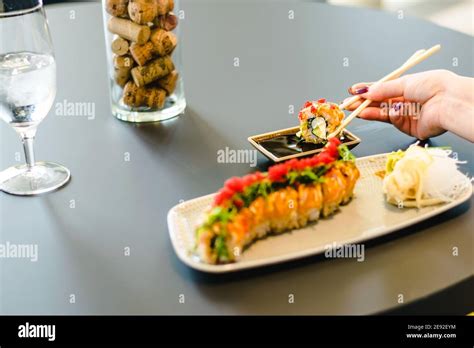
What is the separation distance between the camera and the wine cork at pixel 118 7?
130 centimetres

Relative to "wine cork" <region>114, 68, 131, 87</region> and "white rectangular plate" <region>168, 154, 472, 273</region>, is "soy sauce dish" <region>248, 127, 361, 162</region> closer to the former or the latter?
"white rectangular plate" <region>168, 154, 472, 273</region>

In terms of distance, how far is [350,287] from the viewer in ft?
2.89

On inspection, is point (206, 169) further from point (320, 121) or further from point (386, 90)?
point (386, 90)

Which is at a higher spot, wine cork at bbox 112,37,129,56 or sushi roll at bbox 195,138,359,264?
wine cork at bbox 112,37,129,56

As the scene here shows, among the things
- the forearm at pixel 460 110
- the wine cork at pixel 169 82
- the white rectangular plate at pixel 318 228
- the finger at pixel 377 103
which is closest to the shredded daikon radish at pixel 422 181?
the white rectangular plate at pixel 318 228

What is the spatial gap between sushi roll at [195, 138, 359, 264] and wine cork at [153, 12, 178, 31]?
0.46 meters

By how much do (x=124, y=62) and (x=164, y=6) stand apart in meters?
0.13

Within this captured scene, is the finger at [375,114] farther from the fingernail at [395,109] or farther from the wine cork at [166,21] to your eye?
the wine cork at [166,21]

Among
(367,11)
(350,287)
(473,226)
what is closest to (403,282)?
(350,287)

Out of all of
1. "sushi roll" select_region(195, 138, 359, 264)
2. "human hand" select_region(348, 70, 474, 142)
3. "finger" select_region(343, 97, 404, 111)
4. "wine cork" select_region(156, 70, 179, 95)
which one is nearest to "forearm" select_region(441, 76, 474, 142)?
"human hand" select_region(348, 70, 474, 142)

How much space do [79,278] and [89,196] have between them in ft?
0.71

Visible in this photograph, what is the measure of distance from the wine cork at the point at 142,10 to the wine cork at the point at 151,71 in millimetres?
81

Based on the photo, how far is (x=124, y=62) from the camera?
4.36 ft

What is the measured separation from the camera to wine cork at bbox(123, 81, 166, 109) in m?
1.35
